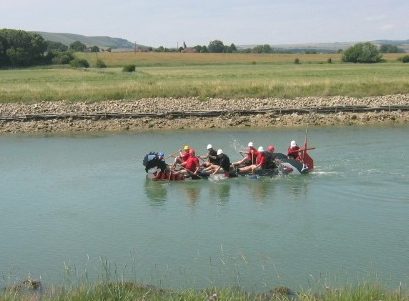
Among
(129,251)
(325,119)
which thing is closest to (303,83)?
(325,119)

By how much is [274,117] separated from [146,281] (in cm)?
2392

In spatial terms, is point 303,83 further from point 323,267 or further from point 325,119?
point 323,267

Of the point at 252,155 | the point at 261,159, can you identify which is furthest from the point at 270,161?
the point at 252,155

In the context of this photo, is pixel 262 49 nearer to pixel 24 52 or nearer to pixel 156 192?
pixel 24 52

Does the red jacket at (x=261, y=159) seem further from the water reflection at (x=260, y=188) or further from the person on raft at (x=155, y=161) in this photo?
the person on raft at (x=155, y=161)

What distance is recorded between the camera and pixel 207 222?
54.4 ft

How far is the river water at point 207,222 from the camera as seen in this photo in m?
12.7

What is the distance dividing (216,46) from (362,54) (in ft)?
198

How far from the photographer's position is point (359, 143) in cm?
2809

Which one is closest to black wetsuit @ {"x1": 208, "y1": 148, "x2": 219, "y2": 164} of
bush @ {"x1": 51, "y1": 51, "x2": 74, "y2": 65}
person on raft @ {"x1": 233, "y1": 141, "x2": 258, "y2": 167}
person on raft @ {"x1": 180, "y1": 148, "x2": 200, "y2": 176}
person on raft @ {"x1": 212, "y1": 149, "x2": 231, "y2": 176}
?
person on raft @ {"x1": 212, "y1": 149, "x2": 231, "y2": 176}

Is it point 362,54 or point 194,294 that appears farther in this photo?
point 362,54

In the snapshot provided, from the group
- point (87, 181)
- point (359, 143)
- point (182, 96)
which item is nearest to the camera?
point (87, 181)

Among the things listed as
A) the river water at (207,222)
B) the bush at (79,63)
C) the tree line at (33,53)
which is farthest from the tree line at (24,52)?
the river water at (207,222)

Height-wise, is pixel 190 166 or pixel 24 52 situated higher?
pixel 24 52
